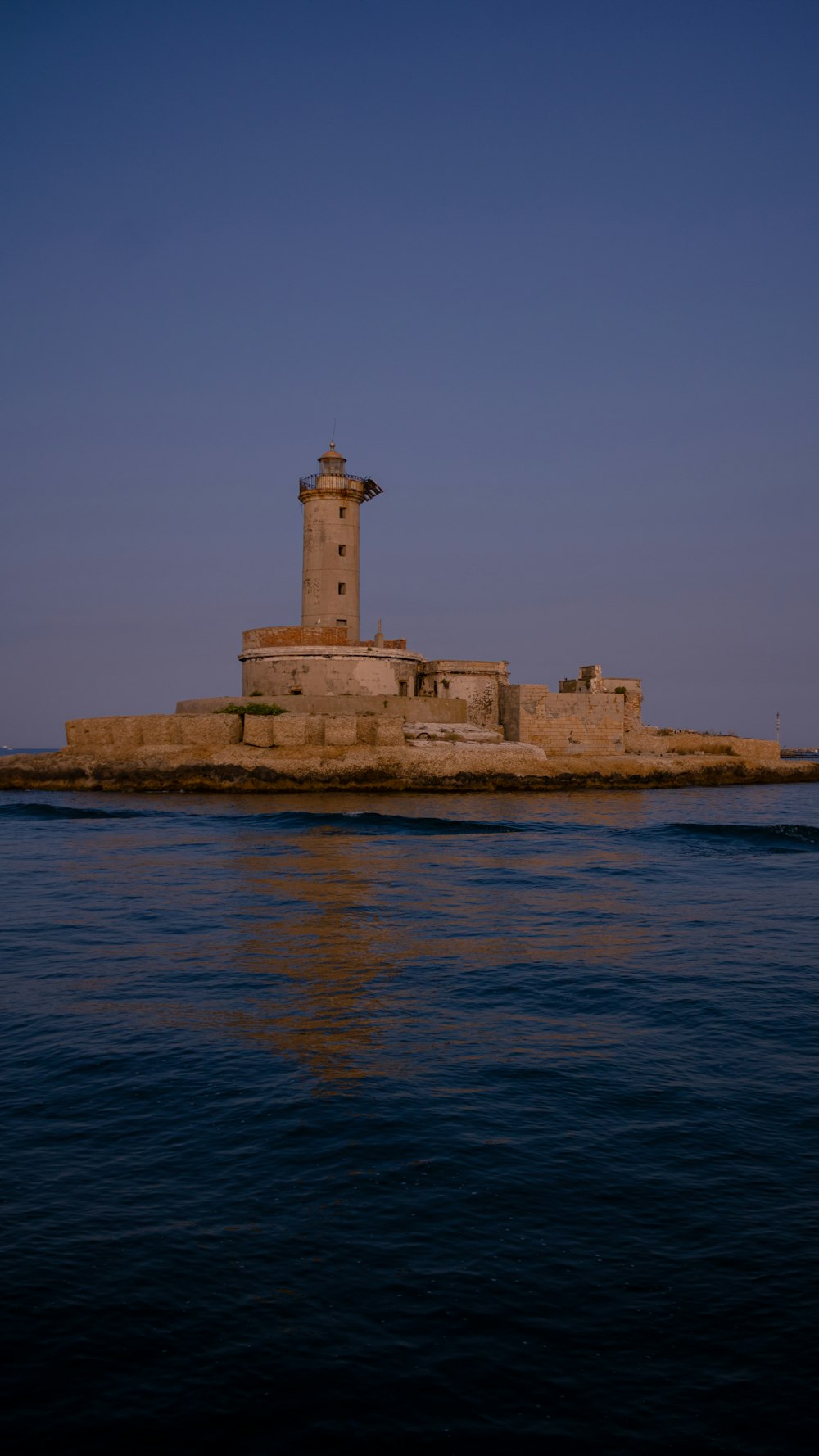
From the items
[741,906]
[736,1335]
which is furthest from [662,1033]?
[741,906]

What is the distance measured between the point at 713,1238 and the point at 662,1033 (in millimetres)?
2588

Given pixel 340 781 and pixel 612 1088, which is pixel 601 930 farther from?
pixel 340 781

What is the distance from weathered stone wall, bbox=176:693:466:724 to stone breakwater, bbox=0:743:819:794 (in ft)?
6.95

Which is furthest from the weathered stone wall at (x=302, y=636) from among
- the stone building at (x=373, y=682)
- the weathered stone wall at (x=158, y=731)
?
the weathered stone wall at (x=158, y=731)

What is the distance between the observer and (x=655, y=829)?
19.2 m

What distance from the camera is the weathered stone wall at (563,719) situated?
3147 centimetres

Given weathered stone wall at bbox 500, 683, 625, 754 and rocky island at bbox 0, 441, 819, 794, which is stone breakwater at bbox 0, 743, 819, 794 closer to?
rocky island at bbox 0, 441, 819, 794

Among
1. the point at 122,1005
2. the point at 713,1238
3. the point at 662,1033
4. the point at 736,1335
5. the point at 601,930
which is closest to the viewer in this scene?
the point at 736,1335

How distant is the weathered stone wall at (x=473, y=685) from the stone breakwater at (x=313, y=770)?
4.09 m

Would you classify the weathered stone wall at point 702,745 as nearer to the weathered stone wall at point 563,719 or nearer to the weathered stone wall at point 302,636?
the weathered stone wall at point 563,719

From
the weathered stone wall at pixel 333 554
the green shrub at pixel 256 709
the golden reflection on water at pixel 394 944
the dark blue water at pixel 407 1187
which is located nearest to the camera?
the dark blue water at pixel 407 1187

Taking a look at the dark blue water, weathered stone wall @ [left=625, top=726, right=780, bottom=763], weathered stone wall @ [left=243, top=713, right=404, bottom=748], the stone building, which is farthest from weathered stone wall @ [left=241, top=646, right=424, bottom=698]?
the dark blue water

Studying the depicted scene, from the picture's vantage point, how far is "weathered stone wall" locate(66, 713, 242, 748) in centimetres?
2812

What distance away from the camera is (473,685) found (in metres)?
33.3
